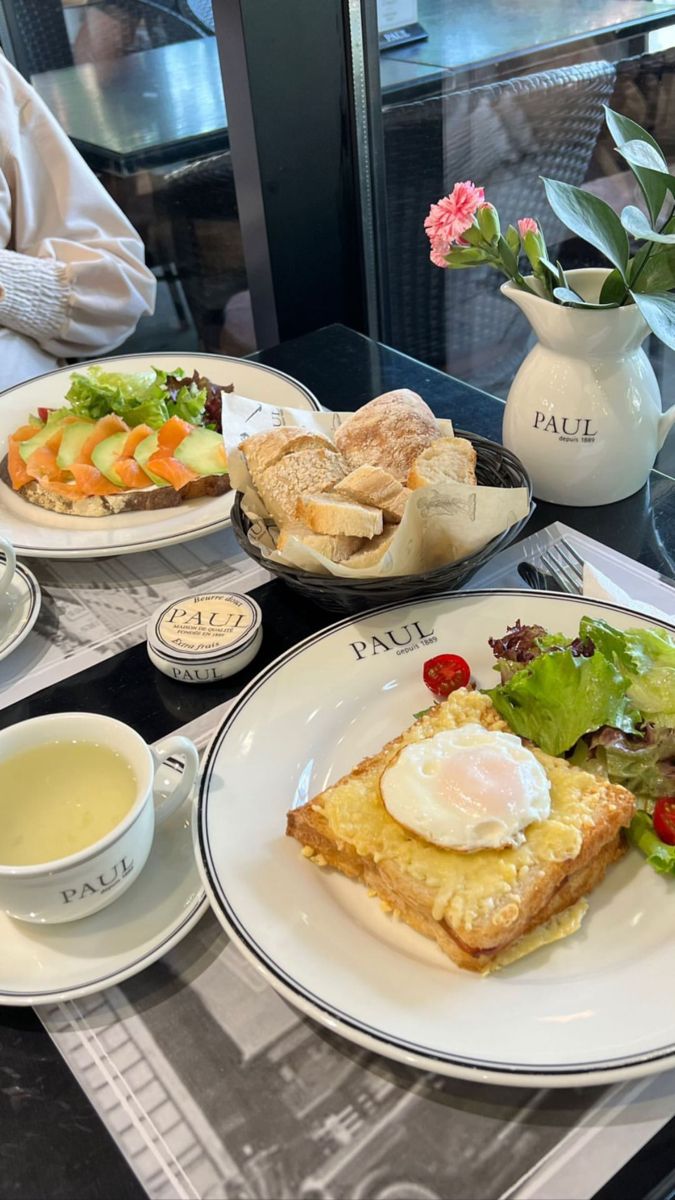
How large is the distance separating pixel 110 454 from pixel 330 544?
0.62 m

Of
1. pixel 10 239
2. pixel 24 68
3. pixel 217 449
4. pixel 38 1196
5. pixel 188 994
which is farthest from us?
pixel 24 68

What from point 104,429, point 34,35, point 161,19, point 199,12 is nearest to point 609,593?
point 104,429

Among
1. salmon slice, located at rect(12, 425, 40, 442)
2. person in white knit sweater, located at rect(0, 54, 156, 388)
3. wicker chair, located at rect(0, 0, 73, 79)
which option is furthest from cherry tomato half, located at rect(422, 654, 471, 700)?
wicker chair, located at rect(0, 0, 73, 79)

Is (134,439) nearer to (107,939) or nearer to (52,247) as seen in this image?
(107,939)

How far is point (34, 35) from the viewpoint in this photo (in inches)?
171

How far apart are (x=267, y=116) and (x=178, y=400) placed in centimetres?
111

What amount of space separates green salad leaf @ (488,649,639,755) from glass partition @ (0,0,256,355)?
10.3ft

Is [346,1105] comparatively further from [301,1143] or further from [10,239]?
[10,239]

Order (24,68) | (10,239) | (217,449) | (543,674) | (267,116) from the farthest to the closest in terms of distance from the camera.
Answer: (24,68)
(10,239)
(267,116)
(217,449)
(543,674)

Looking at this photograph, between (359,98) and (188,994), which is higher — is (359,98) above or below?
above

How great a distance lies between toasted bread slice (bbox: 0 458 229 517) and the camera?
5.50ft

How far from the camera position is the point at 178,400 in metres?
1.89

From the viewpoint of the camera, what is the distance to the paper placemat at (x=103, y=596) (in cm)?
141

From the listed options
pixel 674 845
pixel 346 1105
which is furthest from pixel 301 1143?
pixel 674 845
